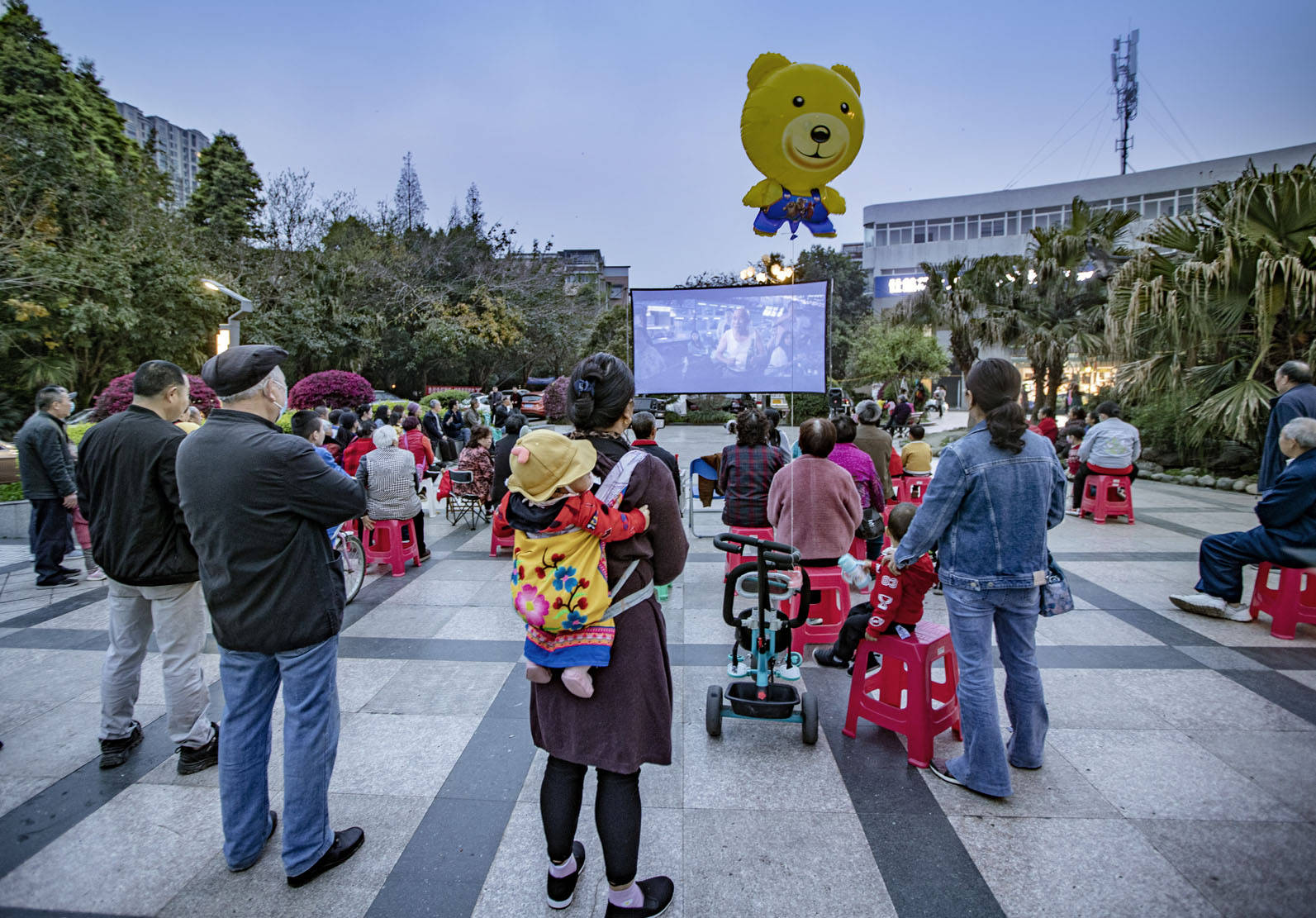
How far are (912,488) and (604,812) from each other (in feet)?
21.4

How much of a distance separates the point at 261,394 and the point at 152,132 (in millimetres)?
26742


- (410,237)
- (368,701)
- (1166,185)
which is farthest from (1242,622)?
(1166,185)

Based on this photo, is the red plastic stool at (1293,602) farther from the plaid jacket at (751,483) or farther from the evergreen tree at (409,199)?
the evergreen tree at (409,199)

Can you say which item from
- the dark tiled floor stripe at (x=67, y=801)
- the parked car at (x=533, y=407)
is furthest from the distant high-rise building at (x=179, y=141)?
the dark tiled floor stripe at (x=67, y=801)

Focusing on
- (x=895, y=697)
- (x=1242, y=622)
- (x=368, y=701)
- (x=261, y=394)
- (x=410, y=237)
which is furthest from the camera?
(x=410, y=237)

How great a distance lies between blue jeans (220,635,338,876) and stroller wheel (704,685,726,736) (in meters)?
1.71

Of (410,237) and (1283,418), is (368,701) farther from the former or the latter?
(410,237)

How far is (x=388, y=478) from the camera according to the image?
6.21 metres

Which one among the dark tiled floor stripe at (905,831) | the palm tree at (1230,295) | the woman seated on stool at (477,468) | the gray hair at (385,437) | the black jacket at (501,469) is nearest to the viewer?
the dark tiled floor stripe at (905,831)

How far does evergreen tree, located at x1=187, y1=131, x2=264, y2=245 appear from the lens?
83.2 feet

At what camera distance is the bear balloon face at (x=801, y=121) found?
4.76 m

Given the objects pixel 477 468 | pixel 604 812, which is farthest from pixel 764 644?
pixel 477 468

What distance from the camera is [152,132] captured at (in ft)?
71.6

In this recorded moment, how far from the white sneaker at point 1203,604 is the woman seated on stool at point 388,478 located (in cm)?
639
